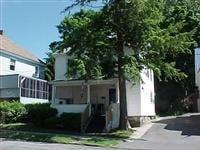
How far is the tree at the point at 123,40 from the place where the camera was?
93.7ft

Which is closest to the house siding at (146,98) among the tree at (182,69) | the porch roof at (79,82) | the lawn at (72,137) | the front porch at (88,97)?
the front porch at (88,97)

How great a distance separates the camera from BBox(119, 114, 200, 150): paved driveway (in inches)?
903

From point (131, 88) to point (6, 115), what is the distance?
10211 mm

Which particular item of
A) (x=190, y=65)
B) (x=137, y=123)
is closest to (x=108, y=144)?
(x=137, y=123)

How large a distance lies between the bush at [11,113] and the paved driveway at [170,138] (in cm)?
1075

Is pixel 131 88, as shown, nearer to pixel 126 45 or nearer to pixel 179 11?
pixel 126 45

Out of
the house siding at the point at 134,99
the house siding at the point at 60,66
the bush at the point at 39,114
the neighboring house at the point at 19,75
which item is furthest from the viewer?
the neighboring house at the point at 19,75

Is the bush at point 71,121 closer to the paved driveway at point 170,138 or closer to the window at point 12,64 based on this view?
the paved driveway at point 170,138

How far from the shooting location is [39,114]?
33.7 m

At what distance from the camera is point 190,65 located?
171ft

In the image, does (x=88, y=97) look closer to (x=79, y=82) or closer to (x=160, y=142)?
(x=79, y=82)

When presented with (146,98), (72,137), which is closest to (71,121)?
(72,137)

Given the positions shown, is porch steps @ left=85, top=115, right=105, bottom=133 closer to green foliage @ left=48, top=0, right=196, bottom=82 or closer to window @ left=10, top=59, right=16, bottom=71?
green foliage @ left=48, top=0, right=196, bottom=82

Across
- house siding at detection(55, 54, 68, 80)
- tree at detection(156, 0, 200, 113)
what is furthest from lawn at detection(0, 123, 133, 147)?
tree at detection(156, 0, 200, 113)
